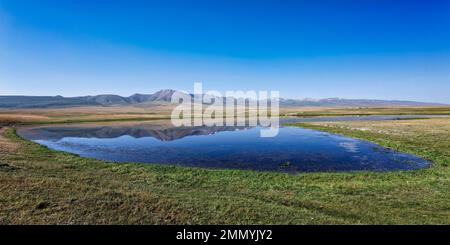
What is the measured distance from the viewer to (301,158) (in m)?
30.5

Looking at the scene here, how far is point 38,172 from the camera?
19.0 meters

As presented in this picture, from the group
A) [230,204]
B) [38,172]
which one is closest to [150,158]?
[38,172]

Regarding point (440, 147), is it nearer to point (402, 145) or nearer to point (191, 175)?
point (402, 145)

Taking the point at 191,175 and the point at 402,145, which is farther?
the point at 402,145

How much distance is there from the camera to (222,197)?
49.8 ft

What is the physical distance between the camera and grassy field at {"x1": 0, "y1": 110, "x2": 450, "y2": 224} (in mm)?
11695

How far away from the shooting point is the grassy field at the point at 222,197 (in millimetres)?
11695

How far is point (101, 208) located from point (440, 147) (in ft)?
128
